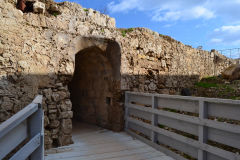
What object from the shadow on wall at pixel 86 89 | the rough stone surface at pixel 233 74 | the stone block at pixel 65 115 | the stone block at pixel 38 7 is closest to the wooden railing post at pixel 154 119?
the shadow on wall at pixel 86 89

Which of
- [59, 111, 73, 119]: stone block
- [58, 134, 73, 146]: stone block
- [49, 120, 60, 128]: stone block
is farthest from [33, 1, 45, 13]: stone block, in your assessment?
[58, 134, 73, 146]: stone block

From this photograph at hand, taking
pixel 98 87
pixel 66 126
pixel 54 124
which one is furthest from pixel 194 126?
pixel 98 87

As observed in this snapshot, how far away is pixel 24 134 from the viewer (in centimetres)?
163

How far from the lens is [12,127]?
1373 mm

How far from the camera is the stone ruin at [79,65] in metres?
3.66

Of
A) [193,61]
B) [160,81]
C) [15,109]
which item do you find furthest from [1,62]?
[193,61]

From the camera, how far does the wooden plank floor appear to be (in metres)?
3.52

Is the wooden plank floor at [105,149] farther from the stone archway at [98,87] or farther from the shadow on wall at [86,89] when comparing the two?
the stone archway at [98,87]

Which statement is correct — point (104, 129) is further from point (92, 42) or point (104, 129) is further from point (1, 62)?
point (1, 62)

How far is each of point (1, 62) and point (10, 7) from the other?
3.39 ft

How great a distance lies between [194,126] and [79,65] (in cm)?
433

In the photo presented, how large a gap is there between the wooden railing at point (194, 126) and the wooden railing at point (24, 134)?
217 centimetres

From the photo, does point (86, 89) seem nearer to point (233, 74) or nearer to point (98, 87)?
point (98, 87)

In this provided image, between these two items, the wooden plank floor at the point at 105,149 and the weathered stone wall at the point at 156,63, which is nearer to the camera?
the wooden plank floor at the point at 105,149
